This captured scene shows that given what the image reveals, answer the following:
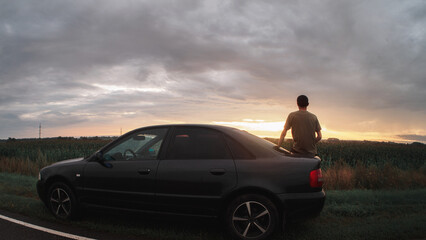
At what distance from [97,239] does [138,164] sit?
1.28 metres

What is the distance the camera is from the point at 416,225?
5.50 metres

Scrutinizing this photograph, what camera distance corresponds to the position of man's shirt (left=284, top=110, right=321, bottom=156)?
20.9ft

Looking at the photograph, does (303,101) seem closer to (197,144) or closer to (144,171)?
(197,144)

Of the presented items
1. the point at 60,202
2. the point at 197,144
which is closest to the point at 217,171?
the point at 197,144

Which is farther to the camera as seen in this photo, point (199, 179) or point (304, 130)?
point (304, 130)

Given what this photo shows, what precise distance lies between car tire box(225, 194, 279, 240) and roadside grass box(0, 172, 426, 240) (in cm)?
33

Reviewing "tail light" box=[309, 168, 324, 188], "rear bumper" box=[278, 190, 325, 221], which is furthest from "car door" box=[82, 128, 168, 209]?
"tail light" box=[309, 168, 324, 188]

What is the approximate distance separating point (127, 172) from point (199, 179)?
134 cm

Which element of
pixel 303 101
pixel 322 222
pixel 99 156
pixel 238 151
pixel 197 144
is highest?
pixel 303 101

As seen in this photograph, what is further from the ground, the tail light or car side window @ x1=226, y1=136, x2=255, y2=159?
car side window @ x1=226, y1=136, x2=255, y2=159

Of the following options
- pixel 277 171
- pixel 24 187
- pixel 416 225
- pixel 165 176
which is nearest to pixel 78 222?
pixel 165 176

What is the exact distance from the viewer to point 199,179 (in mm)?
4840

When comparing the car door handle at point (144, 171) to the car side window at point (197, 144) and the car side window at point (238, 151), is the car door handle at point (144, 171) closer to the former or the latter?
the car side window at point (197, 144)

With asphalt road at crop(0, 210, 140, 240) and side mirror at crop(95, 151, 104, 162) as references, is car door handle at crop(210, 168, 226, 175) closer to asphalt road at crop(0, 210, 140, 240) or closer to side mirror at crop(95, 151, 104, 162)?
asphalt road at crop(0, 210, 140, 240)
